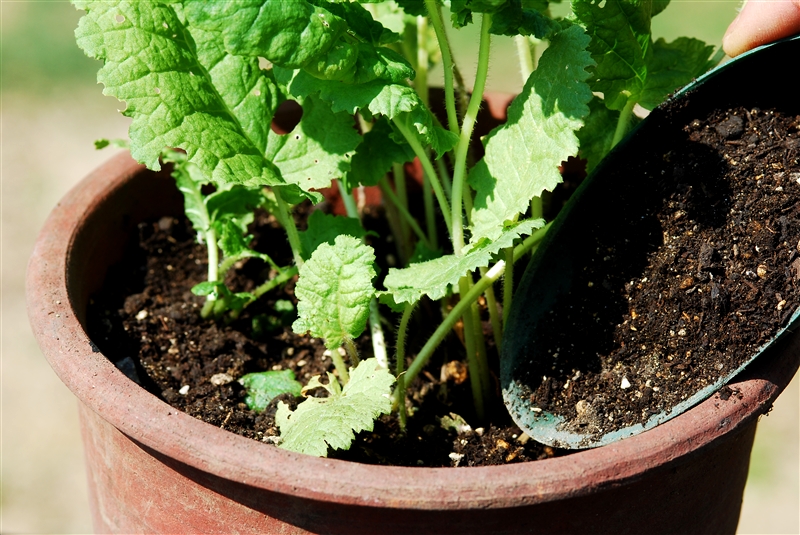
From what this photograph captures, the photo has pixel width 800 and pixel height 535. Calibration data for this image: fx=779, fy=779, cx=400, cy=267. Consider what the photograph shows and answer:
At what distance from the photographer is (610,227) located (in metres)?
1.14

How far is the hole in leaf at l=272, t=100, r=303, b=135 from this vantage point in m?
1.58

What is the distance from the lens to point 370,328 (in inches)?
56.1

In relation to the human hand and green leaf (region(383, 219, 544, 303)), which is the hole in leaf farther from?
the human hand

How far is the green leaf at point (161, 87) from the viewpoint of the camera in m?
1.06

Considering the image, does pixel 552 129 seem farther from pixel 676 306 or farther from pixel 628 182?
pixel 676 306

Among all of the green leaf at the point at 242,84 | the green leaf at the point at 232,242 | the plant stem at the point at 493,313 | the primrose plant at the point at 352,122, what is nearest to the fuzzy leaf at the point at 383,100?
the primrose plant at the point at 352,122

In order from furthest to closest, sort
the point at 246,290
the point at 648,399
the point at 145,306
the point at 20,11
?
1. the point at 20,11
2. the point at 246,290
3. the point at 145,306
4. the point at 648,399

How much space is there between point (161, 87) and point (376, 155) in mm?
370

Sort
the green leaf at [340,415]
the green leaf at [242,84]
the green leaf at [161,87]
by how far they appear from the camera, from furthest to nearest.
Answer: the green leaf at [242,84], the green leaf at [161,87], the green leaf at [340,415]

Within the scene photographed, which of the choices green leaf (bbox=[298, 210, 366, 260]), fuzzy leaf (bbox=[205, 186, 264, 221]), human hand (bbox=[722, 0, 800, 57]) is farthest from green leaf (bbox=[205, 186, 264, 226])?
human hand (bbox=[722, 0, 800, 57])

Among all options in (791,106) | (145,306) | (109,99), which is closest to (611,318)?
(791,106)

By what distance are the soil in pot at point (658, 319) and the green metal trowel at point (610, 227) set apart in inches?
0.6

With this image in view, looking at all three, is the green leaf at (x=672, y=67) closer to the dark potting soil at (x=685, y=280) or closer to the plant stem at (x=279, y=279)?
the dark potting soil at (x=685, y=280)

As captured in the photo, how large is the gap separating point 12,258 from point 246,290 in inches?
59.1
